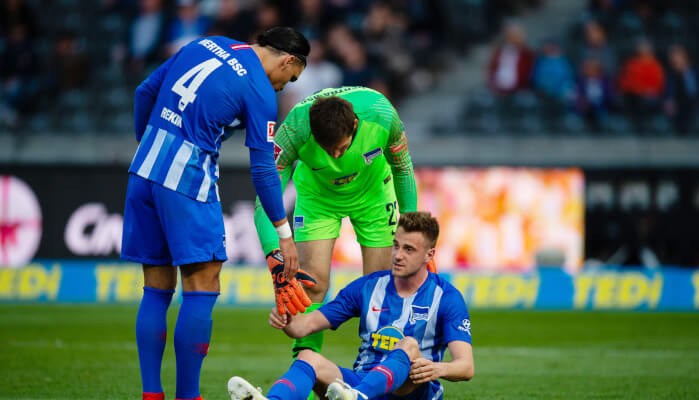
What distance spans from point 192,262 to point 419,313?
1163 millimetres

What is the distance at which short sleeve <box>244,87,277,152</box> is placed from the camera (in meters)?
4.52

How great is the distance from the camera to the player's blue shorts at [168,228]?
176 inches

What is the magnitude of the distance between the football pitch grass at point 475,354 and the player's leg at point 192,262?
51.4 inches

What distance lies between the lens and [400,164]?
18.9ft

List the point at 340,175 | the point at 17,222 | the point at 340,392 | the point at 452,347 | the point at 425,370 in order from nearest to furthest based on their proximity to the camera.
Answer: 1. the point at 340,392
2. the point at 425,370
3. the point at 452,347
4. the point at 340,175
5. the point at 17,222

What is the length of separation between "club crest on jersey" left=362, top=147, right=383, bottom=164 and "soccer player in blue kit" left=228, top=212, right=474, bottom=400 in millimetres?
1019

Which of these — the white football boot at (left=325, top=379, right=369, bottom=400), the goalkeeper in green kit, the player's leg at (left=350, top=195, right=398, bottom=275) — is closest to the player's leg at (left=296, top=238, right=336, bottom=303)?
the goalkeeper in green kit

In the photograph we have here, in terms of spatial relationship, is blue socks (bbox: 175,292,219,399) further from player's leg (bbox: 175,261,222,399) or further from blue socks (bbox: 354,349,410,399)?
blue socks (bbox: 354,349,410,399)

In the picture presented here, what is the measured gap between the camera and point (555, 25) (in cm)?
1748

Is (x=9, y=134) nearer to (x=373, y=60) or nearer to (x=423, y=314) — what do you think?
(x=373, y=60)

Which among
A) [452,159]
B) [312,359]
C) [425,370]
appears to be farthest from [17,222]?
[425,370]

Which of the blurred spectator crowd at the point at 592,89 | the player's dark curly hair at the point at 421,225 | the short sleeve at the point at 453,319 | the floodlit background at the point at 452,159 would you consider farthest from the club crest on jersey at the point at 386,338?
the blurred spectator crowd at the point at 592,89

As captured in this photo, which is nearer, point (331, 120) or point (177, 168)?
point (177, 168)

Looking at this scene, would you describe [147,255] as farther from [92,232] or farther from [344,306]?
[92,232]
